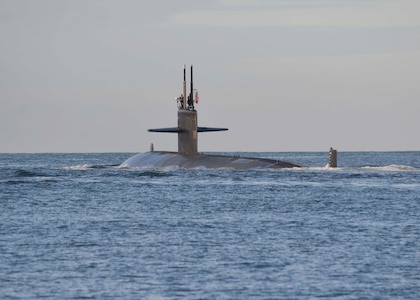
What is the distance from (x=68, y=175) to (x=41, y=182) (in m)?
13.8

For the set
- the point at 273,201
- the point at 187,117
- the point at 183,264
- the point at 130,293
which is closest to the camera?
the point at 130,293

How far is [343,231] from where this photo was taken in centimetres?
4438

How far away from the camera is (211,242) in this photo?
39.8 m

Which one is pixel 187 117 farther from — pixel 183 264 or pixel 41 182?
pixel 183 264

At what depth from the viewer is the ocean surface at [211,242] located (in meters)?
29.7

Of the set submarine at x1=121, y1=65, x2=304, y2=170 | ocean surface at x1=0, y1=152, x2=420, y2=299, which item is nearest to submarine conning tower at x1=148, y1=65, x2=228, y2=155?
submarine at x1=121, y1=65, x2=304, y2=170

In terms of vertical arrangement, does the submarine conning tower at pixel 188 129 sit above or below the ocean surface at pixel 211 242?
above

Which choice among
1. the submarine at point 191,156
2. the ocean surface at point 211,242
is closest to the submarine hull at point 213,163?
the submarine at point 191,156

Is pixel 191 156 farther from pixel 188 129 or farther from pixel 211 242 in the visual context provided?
pixel 211 242

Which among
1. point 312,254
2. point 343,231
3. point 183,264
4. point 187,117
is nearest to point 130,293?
point 183,264

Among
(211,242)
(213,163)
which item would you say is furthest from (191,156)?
(211,242)

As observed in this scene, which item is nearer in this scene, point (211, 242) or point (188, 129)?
point (211, 242)

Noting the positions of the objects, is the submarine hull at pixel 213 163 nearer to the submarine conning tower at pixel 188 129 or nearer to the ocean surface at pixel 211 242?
the submarine conning tower at pixel 188 129

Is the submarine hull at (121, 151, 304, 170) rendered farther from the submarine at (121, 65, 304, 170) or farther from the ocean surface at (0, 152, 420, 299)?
the ocean surface at (0, 152, 420, 299)
